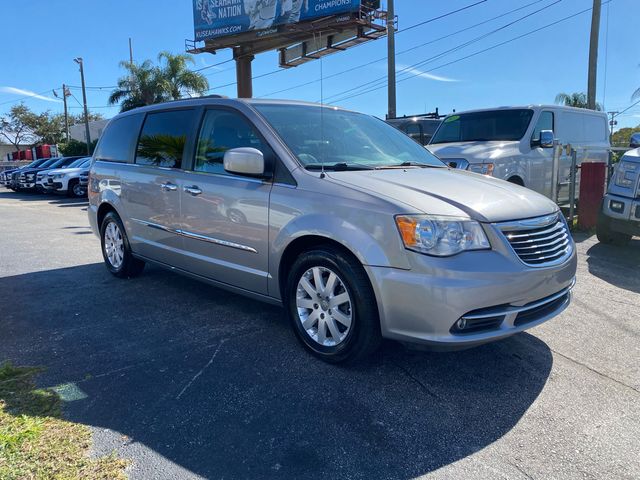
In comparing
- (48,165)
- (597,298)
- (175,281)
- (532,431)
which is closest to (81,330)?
(175,281)

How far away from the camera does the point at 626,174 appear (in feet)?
22.9

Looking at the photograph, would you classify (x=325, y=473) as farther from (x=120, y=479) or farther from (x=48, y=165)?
(x=48, y=165)

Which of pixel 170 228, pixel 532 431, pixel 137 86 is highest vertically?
pixel 137 86

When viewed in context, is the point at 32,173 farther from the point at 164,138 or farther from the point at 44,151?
the point at 44,151

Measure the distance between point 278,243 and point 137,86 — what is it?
103 feet

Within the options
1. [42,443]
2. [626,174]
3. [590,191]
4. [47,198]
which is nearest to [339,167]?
[42,443]

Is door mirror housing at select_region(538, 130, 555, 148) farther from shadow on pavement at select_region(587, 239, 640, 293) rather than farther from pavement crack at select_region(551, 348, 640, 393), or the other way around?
pavement crack at select_region(551, 348, 640, 393)

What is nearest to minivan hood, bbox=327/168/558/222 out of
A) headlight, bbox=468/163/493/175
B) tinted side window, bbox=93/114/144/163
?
tinted side window, bbox=93/114/144/163

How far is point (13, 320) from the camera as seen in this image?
14.9 ft

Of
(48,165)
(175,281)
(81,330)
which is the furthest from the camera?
(48,165)

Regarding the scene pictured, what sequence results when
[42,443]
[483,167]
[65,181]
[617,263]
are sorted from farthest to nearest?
[65,181]
[483,167]
[617,263]
[42,443]

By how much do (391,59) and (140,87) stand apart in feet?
65.3

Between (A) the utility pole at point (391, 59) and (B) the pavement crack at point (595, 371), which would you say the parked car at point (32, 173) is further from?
(B) the pavement crack at point (595, 371)

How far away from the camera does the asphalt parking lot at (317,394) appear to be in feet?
8.18
